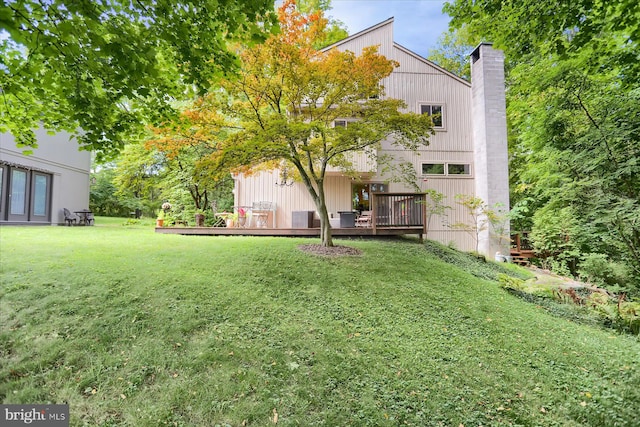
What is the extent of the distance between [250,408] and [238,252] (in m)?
4.47

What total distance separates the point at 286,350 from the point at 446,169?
11.7 meters

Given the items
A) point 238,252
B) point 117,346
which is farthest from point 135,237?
point 117,346

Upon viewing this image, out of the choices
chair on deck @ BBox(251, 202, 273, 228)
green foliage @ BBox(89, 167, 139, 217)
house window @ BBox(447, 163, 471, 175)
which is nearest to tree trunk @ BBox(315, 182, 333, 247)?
chair on deck @ BBox(251, 202, 273, 228)

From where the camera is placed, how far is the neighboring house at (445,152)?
1209 cm

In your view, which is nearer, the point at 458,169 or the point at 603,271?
the point at 603,271

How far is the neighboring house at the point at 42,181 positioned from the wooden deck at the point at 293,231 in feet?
19.9

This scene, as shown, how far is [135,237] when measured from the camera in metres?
8.69

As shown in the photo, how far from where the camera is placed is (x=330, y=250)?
7398 mm

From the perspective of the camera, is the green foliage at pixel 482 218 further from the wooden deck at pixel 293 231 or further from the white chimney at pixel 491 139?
the wooden deck at pixel 293 231

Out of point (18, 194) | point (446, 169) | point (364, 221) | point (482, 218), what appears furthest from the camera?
point (446, 169)

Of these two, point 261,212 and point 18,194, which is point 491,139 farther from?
point 18,194

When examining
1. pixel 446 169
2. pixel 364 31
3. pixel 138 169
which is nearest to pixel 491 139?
pixel 446 169

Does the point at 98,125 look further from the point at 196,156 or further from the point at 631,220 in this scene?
the point at 196,156

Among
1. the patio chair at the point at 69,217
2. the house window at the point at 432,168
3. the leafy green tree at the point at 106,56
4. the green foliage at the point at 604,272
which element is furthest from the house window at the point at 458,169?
the patio chair at the point at 69,217
